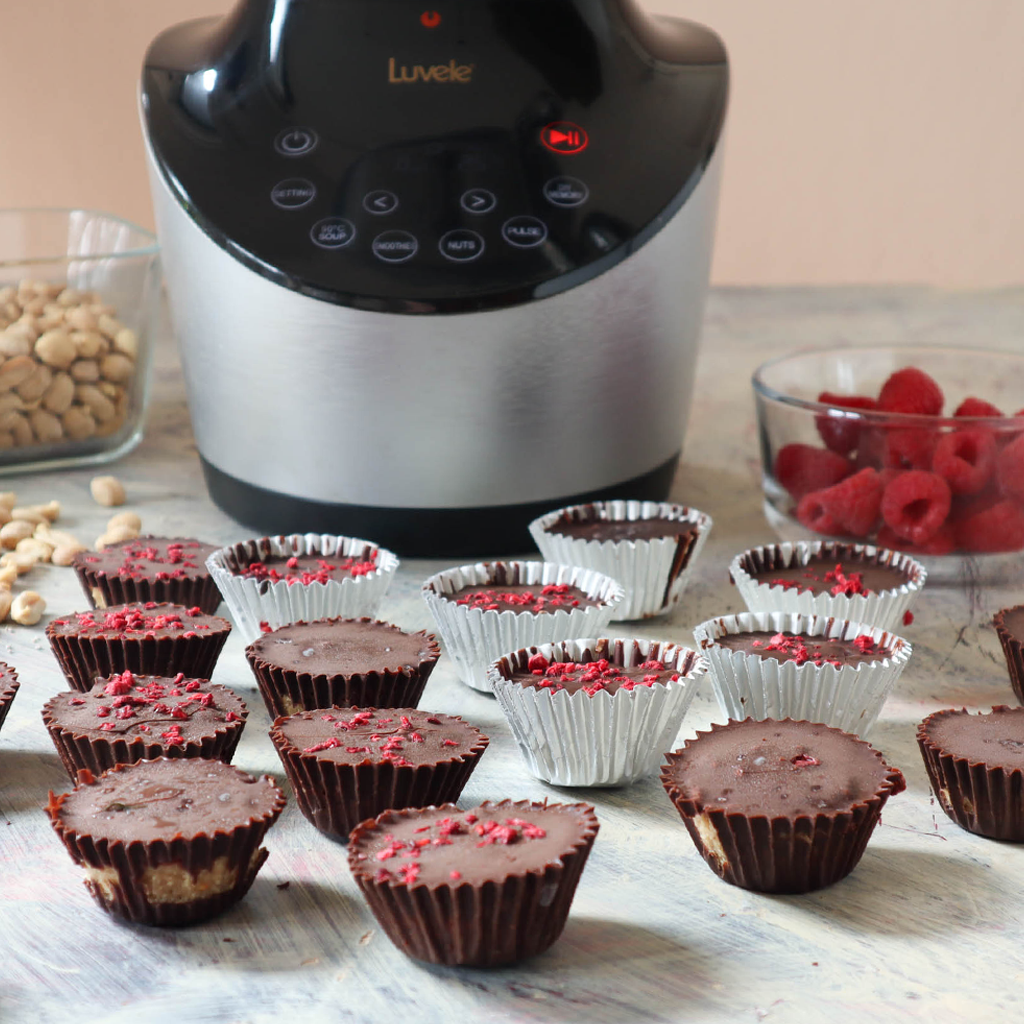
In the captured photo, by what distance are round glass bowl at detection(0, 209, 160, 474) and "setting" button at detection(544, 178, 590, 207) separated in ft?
1.78

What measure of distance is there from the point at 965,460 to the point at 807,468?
0.14 m

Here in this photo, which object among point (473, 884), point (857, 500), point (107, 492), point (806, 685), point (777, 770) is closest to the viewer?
point (473, 884)

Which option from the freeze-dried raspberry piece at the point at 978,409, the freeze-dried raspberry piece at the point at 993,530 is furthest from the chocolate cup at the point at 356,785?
the freeze-dried raspberry piece at the point at 978,409

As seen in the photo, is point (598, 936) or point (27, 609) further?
point (27, 609)

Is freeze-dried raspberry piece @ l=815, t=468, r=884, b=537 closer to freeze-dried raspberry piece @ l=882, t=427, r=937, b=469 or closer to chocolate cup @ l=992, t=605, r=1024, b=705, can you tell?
freeze-dried raspberry piece @ l=882, t=427, r=937, b=469

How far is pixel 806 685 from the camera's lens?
821mm

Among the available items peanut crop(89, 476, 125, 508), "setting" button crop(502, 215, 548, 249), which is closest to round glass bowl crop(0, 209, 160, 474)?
peanut crop(89, 476, 125, 508)

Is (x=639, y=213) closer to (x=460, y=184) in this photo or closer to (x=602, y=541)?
(x=460, y=184)

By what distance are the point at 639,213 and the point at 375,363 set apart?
0.26 metres

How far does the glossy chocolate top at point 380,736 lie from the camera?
73 centimetres

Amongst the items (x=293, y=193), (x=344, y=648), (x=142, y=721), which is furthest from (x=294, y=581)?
(x=293, y=193)

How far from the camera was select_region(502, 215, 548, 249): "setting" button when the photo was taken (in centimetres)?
104

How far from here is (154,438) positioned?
1499mm

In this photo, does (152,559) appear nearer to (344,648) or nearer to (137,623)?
(137,623)
